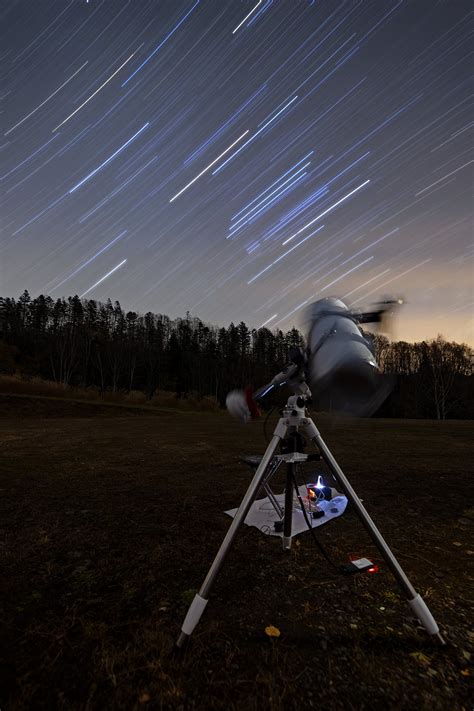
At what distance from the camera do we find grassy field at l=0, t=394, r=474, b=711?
77.5 inches

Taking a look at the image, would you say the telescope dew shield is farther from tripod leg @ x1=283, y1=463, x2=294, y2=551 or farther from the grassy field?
tripod leg @ x1=283, y1=463, x2=294, y2=551

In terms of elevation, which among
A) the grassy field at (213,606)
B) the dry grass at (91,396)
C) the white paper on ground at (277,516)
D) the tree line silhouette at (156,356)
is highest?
the tree line silhouette at (156,356)

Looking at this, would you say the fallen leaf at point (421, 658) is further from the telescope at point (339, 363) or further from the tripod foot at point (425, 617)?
the telescope at point (339, 363)

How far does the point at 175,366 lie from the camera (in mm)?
71438

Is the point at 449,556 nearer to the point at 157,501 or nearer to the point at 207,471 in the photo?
the point at 157,501

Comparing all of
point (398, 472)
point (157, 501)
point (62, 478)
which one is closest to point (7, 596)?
point (157, 501)

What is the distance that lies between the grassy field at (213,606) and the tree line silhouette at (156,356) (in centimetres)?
2769

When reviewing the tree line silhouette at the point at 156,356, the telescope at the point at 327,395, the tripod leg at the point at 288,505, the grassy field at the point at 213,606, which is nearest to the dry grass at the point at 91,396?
the tree line silhouette at the point at 156,356

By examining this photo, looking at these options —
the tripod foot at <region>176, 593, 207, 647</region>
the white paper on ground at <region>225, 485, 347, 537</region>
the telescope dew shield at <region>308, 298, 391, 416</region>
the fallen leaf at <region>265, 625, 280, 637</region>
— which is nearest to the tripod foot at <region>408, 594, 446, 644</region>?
the fallen leaf at <region>265, 625, 280, 637</region>

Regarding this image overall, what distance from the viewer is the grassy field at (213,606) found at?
1969mm

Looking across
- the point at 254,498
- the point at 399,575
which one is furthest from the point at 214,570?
the point at 399,575

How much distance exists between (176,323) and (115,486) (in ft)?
305

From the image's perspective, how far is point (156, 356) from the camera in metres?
71.6

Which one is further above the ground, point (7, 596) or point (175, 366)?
point (175, 366)
